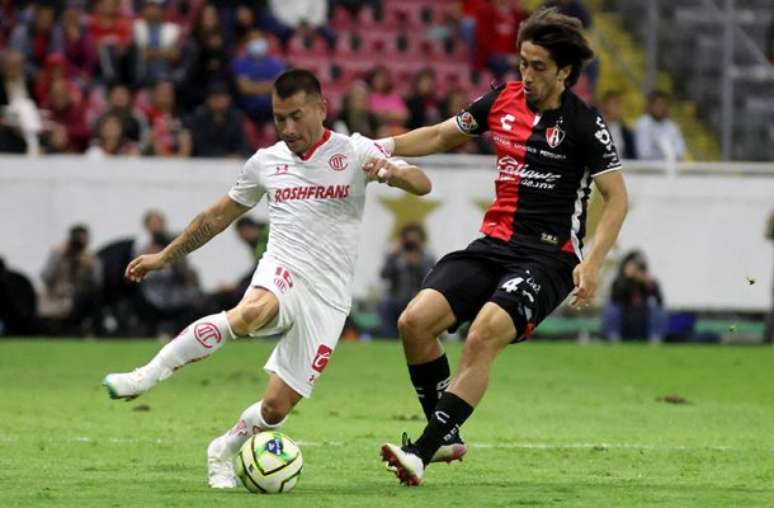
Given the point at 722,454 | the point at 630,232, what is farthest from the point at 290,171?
the point at 630,232

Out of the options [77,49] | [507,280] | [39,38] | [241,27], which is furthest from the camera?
[241,27]

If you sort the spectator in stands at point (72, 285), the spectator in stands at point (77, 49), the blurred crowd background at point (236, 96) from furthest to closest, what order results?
the spectator in stands at point (77, 49), the blurred crowd background at point (236, 96), the spectator in stands at point (72, 285)

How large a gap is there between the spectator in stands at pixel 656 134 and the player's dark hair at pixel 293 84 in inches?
591

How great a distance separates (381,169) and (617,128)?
1567 cm

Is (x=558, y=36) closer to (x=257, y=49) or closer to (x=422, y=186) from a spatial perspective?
(x=422, y=186)

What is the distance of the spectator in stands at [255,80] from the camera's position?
80.0 ft

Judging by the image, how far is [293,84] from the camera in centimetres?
958

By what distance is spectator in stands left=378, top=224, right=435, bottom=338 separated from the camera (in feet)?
73.2

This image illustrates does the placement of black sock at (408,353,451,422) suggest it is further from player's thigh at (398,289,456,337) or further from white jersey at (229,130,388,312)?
white jersey at (229,130,388,312)

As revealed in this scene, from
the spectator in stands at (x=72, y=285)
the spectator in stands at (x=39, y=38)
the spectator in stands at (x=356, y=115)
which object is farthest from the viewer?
the spectator in stands at (x=39, y=38)

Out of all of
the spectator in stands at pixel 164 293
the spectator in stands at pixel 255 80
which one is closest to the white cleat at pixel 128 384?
the spectator in stands at pixel 164 293

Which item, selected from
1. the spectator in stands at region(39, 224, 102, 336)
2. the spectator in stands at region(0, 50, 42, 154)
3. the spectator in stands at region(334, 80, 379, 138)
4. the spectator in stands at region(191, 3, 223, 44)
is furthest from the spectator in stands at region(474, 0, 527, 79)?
the spectator in stands at region(39, 224, 102, 336)

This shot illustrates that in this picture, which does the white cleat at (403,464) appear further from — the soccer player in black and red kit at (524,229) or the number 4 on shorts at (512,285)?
the number 4 on shorts at (512,285)

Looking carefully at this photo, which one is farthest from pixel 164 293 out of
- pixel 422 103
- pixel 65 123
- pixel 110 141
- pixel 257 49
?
pixel 422 103
